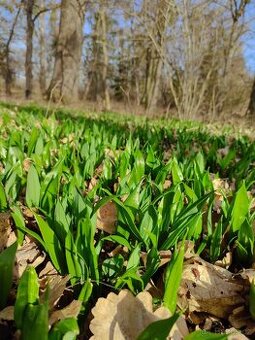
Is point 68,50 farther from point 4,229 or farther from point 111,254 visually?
point 111,254

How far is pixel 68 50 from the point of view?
1299cm

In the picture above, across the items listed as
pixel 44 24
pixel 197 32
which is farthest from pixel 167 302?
pixel 44 24

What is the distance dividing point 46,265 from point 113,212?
39 cm

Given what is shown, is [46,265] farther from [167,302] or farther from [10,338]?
[167,302]

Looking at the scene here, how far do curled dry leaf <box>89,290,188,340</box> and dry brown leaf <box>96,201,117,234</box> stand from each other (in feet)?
1.43

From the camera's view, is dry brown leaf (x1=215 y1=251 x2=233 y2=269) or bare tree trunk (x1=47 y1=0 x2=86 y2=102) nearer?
dry brown leaf (x1=215 y1=251 x2=233 y2=269)

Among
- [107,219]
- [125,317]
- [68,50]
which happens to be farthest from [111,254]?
[68,50]

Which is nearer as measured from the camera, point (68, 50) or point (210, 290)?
point (210, 290)

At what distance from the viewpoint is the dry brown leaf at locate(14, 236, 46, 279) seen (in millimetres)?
1240

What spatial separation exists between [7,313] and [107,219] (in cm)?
61

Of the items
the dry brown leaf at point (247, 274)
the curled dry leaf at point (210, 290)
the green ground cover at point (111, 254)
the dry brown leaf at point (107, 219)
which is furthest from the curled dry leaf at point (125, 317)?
the dry brown leaf at point (107, 219)

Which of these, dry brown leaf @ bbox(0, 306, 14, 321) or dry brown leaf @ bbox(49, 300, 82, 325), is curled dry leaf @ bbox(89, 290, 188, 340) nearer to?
dry brown leaf @ bbox(49, 300, 82, 325)

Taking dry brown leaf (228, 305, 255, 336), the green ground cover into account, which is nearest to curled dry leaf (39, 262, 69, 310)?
the green ground cover

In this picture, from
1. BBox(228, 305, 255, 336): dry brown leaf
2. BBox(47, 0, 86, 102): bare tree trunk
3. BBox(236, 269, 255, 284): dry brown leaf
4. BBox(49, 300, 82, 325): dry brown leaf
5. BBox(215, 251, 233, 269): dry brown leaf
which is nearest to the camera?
BBox(49, 300, 82, 325): dry brown leaf
